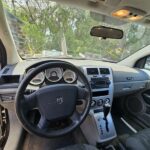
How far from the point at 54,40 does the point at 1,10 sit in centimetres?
65

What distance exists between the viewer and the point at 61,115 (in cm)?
152

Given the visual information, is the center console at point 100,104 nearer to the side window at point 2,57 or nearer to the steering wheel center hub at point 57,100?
the steering wheel center hub at point 57,100

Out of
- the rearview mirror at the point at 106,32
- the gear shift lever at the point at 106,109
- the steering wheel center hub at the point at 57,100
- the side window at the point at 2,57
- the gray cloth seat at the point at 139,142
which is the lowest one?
the gray cloth seat at the point at 139,142

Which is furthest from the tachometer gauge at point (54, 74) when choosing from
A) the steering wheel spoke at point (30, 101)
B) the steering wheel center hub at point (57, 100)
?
the steering wheel spoke at point (30, 101)

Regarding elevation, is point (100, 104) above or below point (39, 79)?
below

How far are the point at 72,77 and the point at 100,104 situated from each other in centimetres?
62

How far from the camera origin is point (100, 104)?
2105 millimetres

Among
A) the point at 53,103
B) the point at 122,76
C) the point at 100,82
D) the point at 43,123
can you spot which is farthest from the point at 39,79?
the point at 122,76

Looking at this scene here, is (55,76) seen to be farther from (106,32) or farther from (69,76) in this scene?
(106,32)

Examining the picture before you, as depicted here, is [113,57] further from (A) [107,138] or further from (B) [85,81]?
(B) [85,81]

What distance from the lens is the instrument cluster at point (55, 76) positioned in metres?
1.55

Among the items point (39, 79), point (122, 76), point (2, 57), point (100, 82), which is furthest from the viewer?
point (122, 76)

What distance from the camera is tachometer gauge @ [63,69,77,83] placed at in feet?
5.28

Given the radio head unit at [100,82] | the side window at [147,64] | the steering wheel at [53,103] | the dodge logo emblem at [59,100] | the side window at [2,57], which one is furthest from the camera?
the side window at [147,64]
